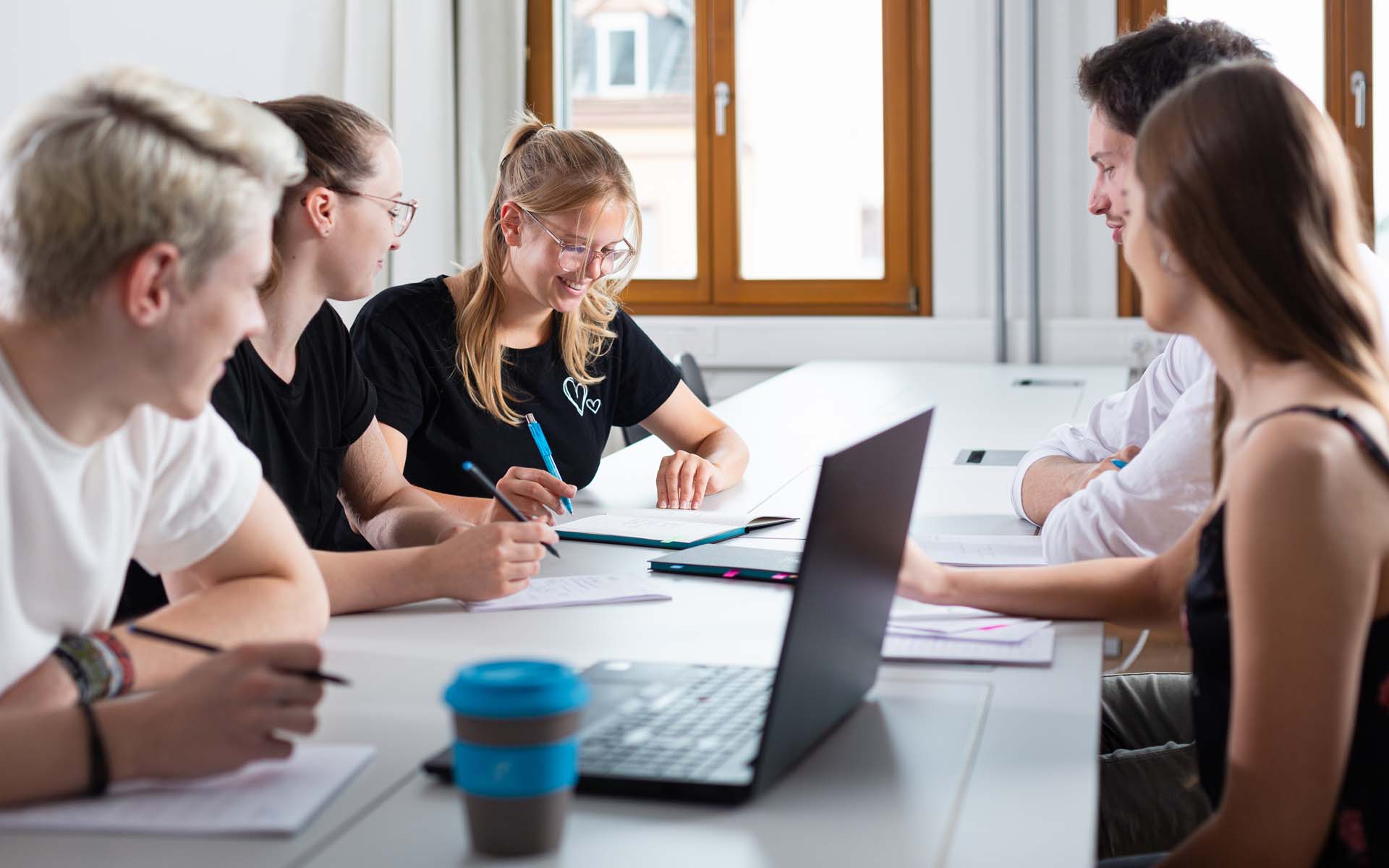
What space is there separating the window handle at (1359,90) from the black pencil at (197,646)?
12.8 feet

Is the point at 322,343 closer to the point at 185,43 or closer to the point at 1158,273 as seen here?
the point at 1158,273

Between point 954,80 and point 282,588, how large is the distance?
350 centimetres

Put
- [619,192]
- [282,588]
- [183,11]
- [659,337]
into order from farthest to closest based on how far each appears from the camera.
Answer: [659,337] < [183,11] < [619,192] < [282,588]

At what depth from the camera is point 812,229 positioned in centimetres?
461

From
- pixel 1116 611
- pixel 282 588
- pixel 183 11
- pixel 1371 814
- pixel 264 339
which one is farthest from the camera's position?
pixel 183 11

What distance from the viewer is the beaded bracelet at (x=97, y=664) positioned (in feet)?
3.51

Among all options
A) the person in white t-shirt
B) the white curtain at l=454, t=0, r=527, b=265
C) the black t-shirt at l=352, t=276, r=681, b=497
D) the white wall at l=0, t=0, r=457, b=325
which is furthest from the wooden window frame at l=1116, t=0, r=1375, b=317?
the person in white t-shirt

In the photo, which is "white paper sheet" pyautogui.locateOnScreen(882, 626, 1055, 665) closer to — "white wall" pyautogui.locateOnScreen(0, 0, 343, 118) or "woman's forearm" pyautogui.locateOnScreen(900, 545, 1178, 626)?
"woman's forearm" pyautogui.locateOnScreen(900, 545, 1178, 626)

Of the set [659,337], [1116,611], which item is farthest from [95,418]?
[659,337]

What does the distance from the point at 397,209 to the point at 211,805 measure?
1145 mm

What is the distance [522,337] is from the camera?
93.1 inches

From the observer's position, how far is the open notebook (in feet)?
5.86

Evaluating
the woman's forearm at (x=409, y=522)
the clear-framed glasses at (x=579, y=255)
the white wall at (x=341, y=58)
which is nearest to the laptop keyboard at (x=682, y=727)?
the woman's forearm at (x=409, y=522)

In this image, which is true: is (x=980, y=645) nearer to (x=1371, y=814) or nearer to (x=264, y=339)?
(x=1371, y=814)
